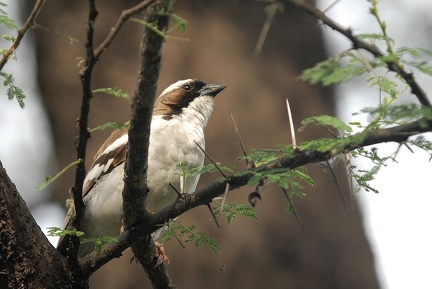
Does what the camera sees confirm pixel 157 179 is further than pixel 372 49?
Yes

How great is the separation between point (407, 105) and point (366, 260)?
4426 millimetres

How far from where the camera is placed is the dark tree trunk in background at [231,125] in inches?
218

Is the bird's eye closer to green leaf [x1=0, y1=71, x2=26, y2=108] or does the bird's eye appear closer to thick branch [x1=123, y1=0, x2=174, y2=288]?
thick branch [x1=123, y1=0, x2=174, y2=288]

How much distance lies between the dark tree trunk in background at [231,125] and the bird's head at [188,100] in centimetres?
116

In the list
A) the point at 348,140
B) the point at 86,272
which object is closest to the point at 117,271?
the point at 86,272

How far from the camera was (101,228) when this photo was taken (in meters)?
3.70

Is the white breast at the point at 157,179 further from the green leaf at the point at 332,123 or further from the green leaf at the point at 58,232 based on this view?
the green leaf at the point at 332,123

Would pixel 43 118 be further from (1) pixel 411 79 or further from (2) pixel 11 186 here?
(1) pixel 411 79

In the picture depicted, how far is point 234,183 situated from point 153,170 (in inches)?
55.6

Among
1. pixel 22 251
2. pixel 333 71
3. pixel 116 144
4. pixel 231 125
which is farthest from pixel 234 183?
pixel 231 125

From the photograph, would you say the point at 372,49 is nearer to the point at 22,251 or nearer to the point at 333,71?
the point at 333,71

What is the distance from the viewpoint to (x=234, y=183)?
A: 215 cm

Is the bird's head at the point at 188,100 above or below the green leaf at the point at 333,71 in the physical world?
below

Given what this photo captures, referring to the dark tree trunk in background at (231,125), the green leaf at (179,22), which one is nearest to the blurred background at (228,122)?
the dark tree trunk in background at (231,125)
